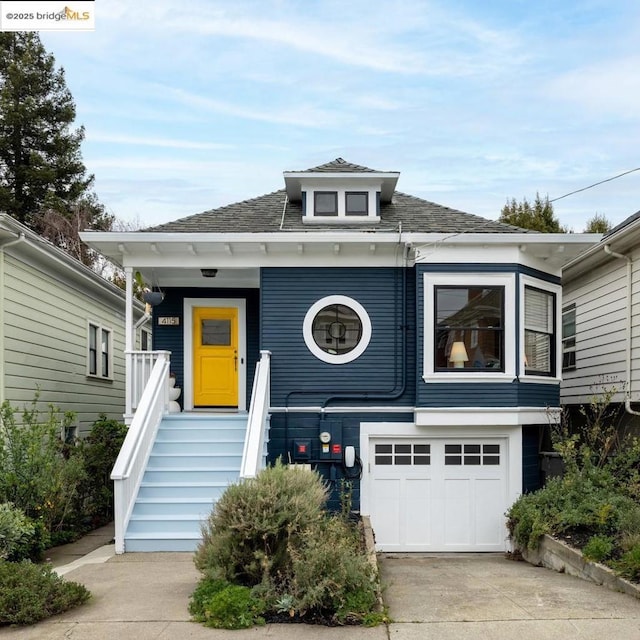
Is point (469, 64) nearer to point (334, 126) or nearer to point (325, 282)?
point (325, 282)

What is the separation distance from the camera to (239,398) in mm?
12297

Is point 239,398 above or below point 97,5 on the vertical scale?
below

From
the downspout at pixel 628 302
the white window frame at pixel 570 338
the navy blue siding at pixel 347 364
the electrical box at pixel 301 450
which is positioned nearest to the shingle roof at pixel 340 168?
the navy blue siding at pixel 347 364

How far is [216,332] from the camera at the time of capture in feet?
41.3

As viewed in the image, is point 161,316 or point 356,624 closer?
point 356,624

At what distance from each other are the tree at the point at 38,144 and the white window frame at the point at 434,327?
20.1 metres

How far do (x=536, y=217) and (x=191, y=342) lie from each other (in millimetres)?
18108

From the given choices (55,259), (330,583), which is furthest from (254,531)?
(55,259)

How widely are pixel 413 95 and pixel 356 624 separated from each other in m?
11.2

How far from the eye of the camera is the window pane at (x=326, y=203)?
39.4 feet

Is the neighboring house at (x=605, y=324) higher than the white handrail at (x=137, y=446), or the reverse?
the neighboring house at (x=605, y=324)

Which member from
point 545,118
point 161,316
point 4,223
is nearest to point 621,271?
point 545,118

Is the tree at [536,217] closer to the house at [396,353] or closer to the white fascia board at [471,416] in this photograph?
the house at [396,353]

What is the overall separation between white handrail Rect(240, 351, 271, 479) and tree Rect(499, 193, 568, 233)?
18219 mm
